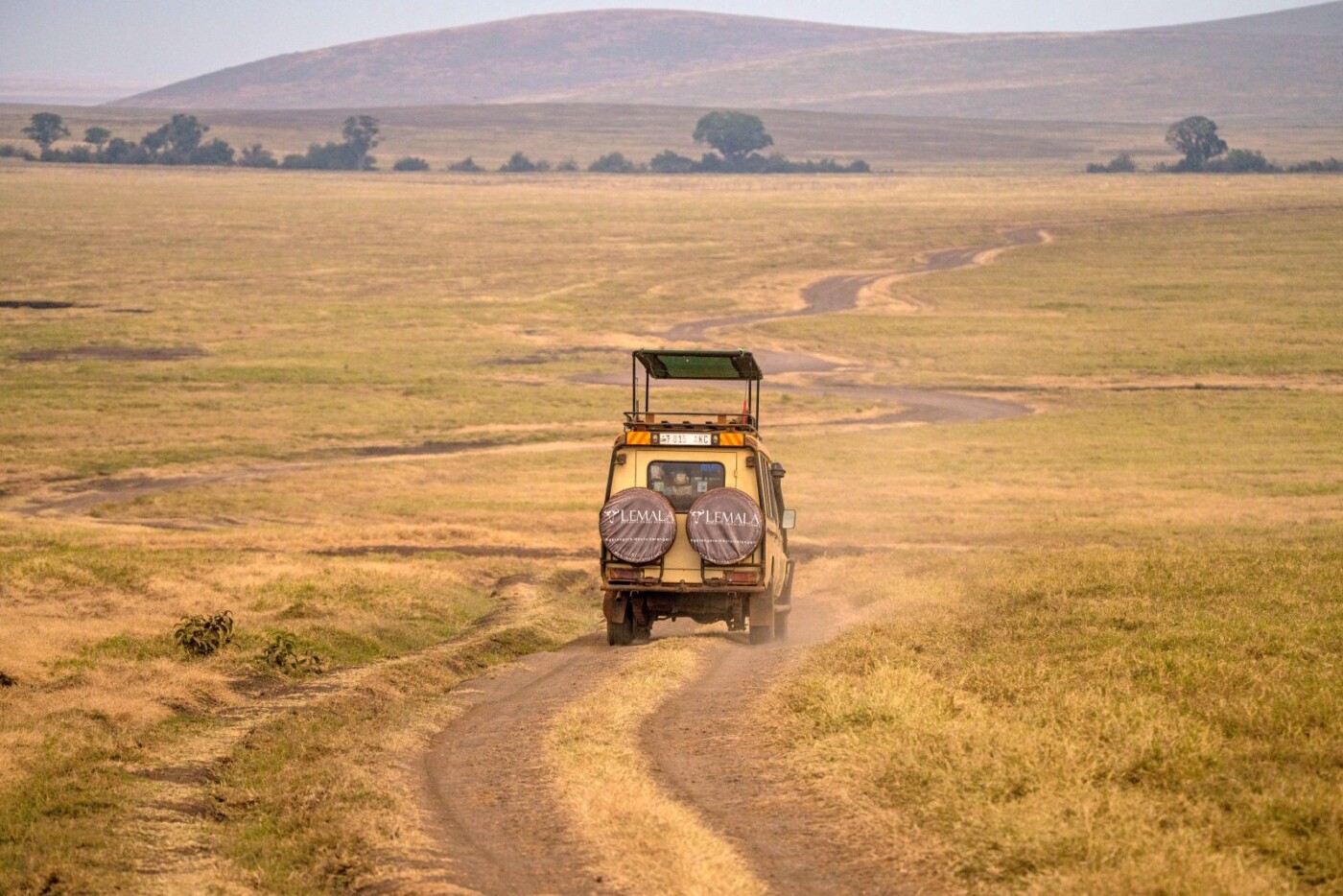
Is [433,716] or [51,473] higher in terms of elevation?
[433,716]

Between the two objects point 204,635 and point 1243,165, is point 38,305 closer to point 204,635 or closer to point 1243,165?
point 204,635

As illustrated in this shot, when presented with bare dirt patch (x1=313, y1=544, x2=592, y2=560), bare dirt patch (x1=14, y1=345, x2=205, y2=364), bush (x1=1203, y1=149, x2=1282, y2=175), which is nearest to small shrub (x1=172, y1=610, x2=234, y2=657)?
bare dirt patch (x1=313, y1=544, x2=592, y2=560)

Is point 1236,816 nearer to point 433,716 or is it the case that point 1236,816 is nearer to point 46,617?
point 433,716

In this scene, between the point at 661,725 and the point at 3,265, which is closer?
the point at 661,725

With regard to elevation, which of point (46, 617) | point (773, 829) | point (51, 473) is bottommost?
point (51, 473)

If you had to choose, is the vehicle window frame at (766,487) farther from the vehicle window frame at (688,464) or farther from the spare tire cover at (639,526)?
the spare tire cover at (639,526)

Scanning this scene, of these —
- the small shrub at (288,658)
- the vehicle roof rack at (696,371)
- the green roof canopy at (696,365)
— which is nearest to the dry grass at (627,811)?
the small shrub at (288,658)

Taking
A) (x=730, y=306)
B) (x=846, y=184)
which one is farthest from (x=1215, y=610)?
(x=846, y=184)

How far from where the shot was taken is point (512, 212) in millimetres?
145875

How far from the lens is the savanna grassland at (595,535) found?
10164 millimetres

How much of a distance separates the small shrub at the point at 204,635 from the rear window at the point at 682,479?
554 centimetres

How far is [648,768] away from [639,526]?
7210 mm

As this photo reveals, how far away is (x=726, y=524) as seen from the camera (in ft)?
60.8

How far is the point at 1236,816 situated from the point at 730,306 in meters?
83.0
